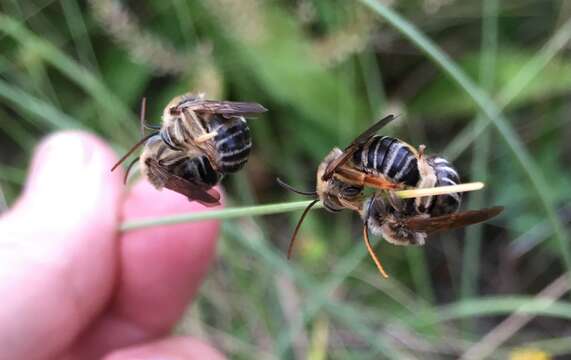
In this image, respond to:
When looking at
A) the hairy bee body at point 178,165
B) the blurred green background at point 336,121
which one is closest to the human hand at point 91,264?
the blurred green background at point 336,121

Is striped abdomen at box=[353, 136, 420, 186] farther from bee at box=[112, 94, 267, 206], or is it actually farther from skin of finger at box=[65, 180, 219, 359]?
skin of finger at box=[65, 180, 219, 359]

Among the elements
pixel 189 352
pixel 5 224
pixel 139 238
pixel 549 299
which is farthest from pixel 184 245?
pixel 549 299

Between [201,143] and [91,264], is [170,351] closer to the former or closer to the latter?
[91,264]

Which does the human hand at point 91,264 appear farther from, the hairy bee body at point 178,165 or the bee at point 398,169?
the bee at point 398,169

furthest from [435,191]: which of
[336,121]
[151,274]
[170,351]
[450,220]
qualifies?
[336,121]

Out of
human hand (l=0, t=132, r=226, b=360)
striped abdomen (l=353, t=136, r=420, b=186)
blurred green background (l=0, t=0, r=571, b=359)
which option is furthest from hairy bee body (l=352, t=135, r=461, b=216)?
blurred green background (l=0, t=0, r=571, b=359)

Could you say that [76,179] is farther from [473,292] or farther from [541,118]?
[541,118]
